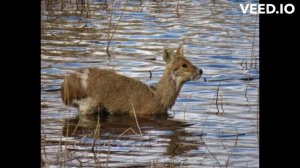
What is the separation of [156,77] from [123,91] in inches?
69.0

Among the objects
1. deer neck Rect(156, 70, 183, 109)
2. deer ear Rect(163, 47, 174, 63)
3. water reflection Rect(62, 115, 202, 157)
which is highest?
deer ear Rect(163, 47, 174, 63)

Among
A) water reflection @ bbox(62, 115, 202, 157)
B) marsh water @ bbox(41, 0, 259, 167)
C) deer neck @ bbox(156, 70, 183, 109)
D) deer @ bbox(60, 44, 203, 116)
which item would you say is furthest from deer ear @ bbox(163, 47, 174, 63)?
water reflection @ bbox(62, 115, 202, 157)

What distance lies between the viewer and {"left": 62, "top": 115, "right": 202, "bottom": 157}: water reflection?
8.30m

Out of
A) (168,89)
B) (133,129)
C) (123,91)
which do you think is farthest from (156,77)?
(133,129)

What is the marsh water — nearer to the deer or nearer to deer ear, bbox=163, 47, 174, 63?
the deer

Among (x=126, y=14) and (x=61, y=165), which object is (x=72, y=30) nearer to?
(x=126, y=14)

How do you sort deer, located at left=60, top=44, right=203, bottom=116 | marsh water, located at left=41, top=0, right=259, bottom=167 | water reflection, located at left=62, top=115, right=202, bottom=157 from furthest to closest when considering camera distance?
1. deer, located at left=60, top=44, right=203, bottom=116
2. water reflection, located at left=62, top=115, right=202, bottom=157
3. marsh water, located at left=41, top=0, right=259, bottom=167

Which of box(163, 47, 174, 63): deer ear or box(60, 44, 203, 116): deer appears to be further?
box(163, 47, 174, 63): deer ear

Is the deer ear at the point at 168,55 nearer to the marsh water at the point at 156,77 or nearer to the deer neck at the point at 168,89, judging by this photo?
the deer neck at the point at 168,89

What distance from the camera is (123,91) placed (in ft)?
31.3

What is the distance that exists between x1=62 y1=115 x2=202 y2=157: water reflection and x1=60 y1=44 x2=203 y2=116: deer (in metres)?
0.11

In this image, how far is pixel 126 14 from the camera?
1558 cm
